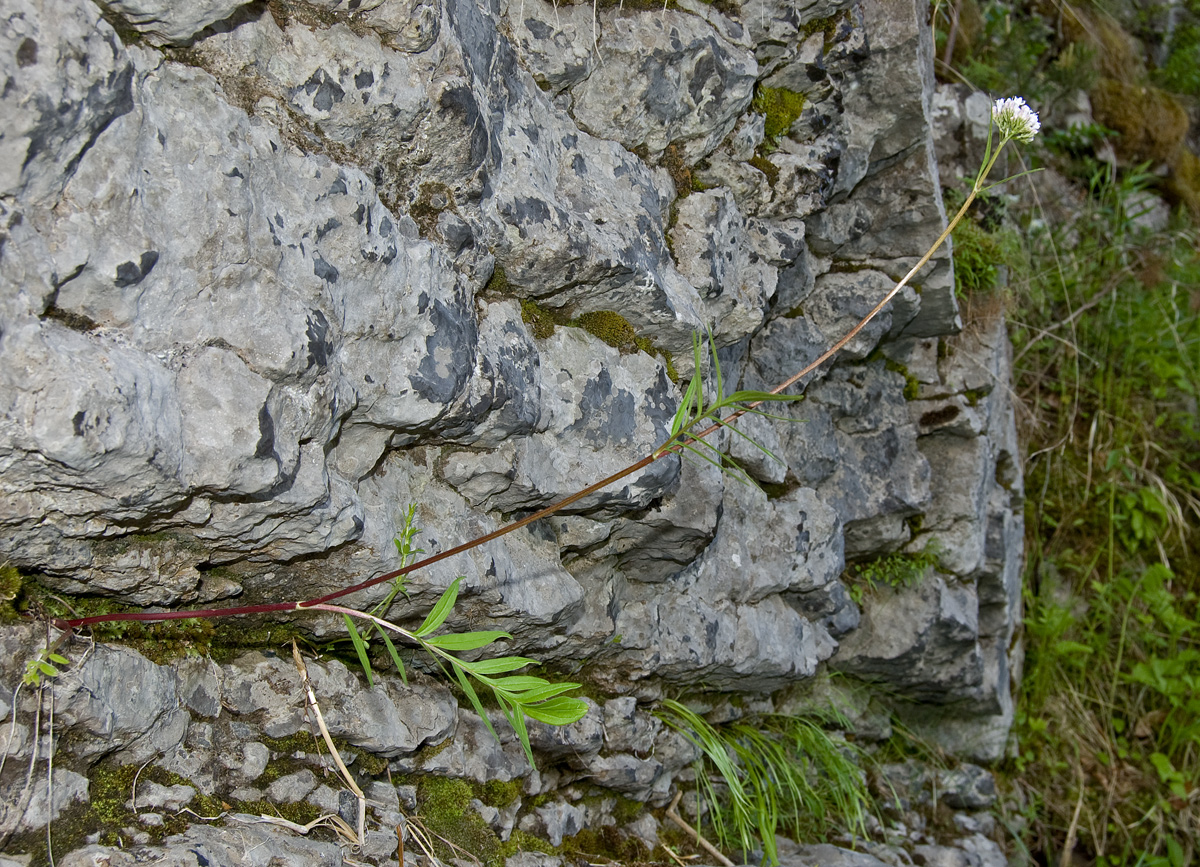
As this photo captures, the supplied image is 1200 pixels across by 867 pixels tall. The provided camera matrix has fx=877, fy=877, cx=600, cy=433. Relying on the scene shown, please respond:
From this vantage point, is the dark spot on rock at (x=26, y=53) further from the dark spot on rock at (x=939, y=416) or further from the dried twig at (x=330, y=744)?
the dark spot on rock at (x=939, y=416)

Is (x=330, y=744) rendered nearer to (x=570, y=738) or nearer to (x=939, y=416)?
(x=570, y=738)

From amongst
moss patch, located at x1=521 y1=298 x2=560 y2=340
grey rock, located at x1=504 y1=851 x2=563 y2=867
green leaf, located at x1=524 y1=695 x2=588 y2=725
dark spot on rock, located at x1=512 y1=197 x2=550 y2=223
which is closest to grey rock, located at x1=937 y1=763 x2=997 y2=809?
grey rock, located at x1=504 y1=851 x2=563 y2=867

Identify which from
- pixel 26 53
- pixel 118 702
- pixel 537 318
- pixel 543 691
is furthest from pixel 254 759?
pixel 26 53

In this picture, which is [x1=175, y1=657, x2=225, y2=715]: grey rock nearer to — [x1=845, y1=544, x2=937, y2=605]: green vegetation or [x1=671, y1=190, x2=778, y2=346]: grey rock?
[x1=671, y1=190, x2=778, y2=346]: grey rock

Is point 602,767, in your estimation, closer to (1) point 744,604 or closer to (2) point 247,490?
(1) point 744,604

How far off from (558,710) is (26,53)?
4.69 feet

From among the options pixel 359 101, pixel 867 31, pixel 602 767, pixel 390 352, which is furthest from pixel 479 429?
pixel 867 31

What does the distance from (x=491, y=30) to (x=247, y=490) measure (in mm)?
1239

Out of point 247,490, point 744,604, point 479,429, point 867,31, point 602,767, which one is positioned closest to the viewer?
point 247,490

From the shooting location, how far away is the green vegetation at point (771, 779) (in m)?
2.72

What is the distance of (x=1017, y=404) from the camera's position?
4.28 m

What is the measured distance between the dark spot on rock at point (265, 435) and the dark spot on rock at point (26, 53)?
2.11ft

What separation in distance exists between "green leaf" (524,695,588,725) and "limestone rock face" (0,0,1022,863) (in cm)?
44

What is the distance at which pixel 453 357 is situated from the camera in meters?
1.94
